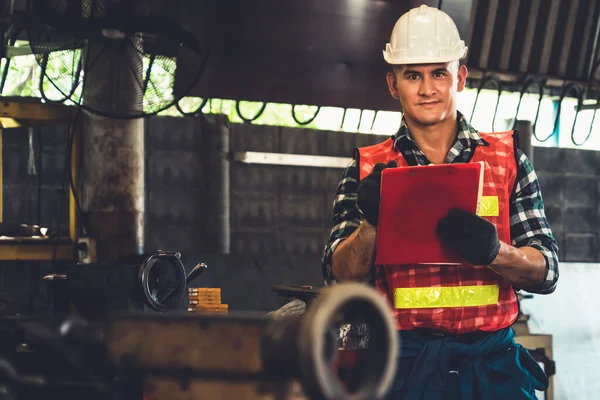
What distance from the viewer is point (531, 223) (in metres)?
2.71

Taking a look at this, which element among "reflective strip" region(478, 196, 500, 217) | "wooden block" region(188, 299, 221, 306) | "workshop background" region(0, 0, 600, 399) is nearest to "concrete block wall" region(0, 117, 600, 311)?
"workshop background" region(0, 0, 600, 399)

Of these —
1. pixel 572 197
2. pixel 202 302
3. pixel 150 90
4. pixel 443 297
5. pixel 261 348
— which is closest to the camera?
pixel 261 348

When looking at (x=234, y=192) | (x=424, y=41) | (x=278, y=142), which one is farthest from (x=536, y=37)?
(x=424, y=41)

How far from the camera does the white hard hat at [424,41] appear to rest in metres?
2.79

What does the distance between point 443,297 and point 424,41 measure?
759mm

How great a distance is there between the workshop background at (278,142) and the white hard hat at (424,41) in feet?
4.30

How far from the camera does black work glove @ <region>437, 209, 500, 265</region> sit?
7.47 feet

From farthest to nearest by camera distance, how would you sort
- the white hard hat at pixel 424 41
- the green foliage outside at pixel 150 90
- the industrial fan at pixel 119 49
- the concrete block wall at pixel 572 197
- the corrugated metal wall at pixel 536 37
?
the concrete block wall at pixel 572 197
the corrugated metal wall at pixel 536 37
the green foliage outside at pixel 150 90
the industrial fan at pixel 119 49
the white hard hat at pixel 424 41

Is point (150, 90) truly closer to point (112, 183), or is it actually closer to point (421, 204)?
point (112, 183)

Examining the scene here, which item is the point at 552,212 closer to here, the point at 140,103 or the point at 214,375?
the point at 140,103

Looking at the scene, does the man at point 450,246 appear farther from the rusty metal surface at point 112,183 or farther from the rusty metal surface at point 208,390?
the rusty metal surface at point 112,183

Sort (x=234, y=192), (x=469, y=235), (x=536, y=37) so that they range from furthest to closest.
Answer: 1. (x=234, y=192)
2. (x=536, y=37)
3. (x=469, y=235)

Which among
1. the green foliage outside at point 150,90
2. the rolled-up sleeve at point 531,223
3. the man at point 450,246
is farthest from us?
the green foliage outside at point 150,90

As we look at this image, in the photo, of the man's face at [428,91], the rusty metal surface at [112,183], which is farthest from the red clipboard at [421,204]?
the rusty metal surface at [112,183]
